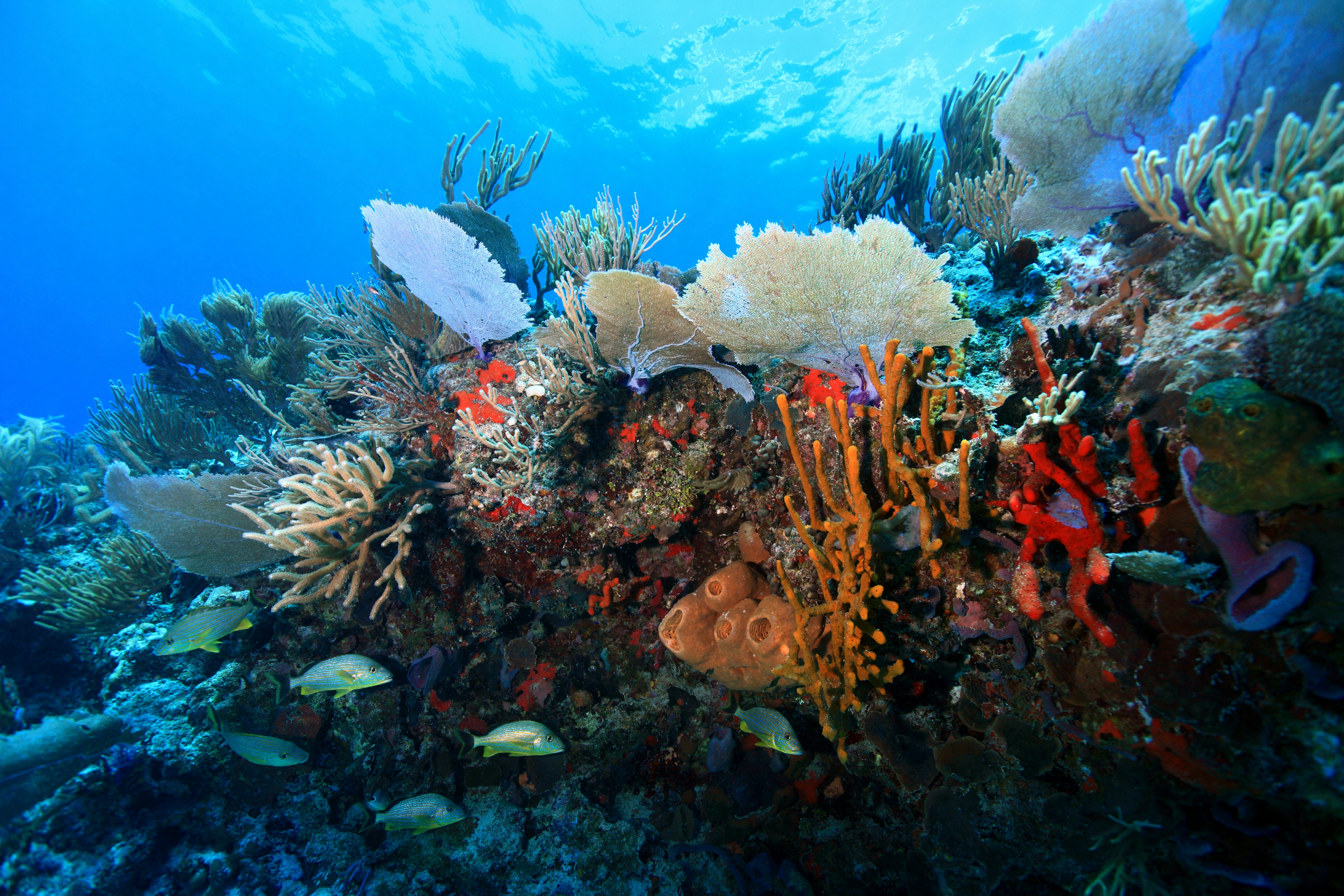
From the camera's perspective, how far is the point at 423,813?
12.1 feet

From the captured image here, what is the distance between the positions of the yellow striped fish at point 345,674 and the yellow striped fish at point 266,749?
671 millimetres

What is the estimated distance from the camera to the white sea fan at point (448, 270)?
315cm

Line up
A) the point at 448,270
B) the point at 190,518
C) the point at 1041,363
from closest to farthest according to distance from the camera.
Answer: the point at 1041,363
the point at 448,270
the point at 190,518

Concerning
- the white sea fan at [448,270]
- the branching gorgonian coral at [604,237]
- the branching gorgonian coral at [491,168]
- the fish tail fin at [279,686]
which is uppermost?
the branching gorgonian coral at [491,168]

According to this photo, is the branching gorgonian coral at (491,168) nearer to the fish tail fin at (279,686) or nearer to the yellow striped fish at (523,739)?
the fish tail fin at (279,686)

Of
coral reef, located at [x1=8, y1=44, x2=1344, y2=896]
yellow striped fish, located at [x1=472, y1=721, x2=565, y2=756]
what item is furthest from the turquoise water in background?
yellow striped fish, located at [x1=472, y1=721, x2=565, y2=756]

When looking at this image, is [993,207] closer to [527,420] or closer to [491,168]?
[527,420]

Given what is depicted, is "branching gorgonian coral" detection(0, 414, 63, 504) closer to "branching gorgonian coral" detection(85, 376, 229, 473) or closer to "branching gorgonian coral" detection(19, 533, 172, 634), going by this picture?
"branching gorgonian coral" detection(85, 376, 229, 473)

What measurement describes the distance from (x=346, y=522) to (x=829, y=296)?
349 centimetres

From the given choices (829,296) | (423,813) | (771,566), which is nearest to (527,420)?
(771,566)

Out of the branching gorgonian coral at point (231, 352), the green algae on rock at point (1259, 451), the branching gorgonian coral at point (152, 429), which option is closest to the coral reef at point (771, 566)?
the green algae on rock at point (1259, 451)

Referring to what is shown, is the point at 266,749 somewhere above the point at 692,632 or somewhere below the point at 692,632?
below

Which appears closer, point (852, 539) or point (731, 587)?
point (852, 539)

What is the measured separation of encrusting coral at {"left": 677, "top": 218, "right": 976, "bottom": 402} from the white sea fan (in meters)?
1.61
